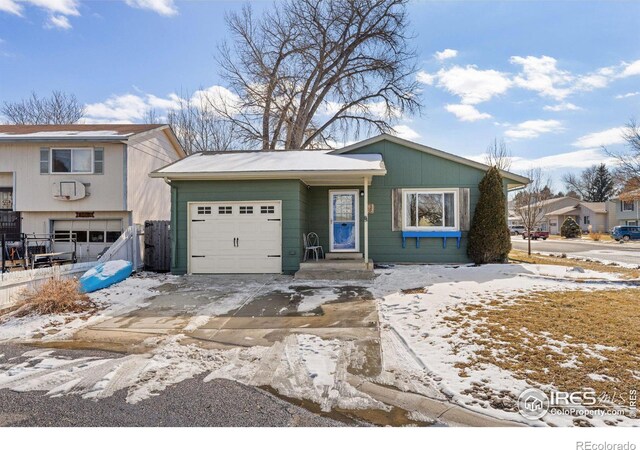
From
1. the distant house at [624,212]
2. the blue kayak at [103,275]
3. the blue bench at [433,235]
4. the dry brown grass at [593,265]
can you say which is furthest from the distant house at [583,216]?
the blue kayak at [103,275]

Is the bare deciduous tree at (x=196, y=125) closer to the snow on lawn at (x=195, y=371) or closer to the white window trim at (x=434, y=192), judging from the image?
the white window trim at (x=434, y=192)

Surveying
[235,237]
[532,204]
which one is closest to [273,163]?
[235,237]

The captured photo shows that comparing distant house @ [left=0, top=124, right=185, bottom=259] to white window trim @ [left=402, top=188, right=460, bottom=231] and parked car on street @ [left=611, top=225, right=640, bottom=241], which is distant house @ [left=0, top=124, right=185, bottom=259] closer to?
white window trim @ [left=402, top=188, right=460, bottom=231]

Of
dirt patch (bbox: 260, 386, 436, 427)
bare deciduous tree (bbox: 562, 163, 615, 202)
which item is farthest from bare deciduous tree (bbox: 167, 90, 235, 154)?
bare deciduous tree (bbox: 562, 163, 615, 202)

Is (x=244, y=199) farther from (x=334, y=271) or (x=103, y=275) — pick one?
(x=103, y=275)

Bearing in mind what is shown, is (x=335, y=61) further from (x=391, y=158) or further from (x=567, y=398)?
(x=567, y=398)

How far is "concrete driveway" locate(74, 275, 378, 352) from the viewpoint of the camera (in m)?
4.67

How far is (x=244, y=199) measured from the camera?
954 cm

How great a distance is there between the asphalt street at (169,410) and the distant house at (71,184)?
12133 millimetres

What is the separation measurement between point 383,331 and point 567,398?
88.4 inches

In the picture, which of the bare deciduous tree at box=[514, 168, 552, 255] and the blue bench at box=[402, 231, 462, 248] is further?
the bare deciduous tree at box=[514, 168, 552, 255]

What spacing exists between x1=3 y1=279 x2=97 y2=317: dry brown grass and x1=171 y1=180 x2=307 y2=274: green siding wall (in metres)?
3.35

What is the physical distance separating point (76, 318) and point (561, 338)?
6.93 meters

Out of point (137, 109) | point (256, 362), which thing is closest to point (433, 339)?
point (256, 362)
